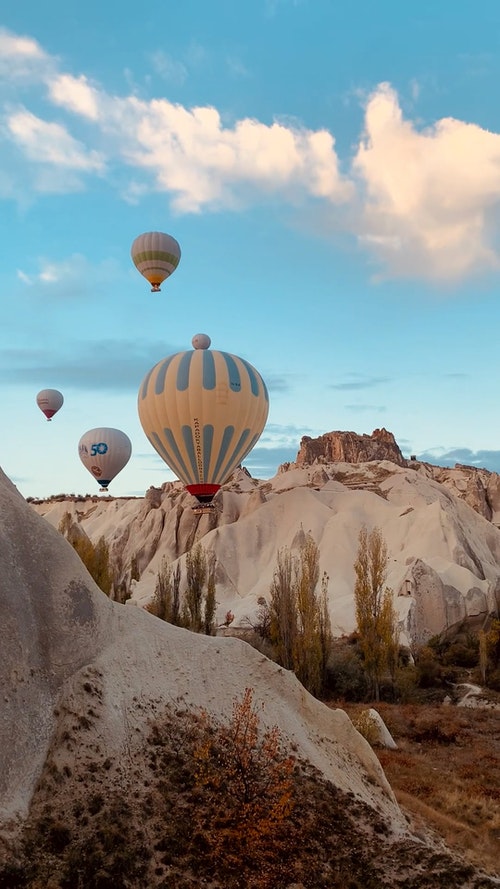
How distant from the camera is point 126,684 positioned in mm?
11375

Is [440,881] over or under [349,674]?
under

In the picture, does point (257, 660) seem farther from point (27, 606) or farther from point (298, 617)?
point (298, 617)

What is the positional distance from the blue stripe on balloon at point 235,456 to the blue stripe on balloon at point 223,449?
270 mm

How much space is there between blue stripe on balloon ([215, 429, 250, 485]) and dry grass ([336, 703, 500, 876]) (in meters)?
14.0

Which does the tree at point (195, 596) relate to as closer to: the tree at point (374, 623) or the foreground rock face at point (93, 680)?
the tree at point (374, 623)

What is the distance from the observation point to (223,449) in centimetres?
3481

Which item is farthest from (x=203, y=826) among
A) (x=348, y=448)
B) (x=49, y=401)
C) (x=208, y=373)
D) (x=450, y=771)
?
(x=348, y=448)

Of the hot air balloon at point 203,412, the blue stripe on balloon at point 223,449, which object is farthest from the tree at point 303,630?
the hot air balloon at point 203,412

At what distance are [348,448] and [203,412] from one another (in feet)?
222

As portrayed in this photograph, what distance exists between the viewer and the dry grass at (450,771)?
12.8 metres

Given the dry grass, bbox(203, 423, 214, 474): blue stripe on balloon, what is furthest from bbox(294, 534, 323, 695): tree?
bbox(203, 423, 214, 474): blue stripe on balloon

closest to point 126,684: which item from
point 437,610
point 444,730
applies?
point 444,730

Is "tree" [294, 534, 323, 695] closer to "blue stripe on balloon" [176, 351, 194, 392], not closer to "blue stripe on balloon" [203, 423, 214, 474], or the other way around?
"blue stripe on balloon" [203, 423, 214, 474]

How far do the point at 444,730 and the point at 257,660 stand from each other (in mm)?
12541
